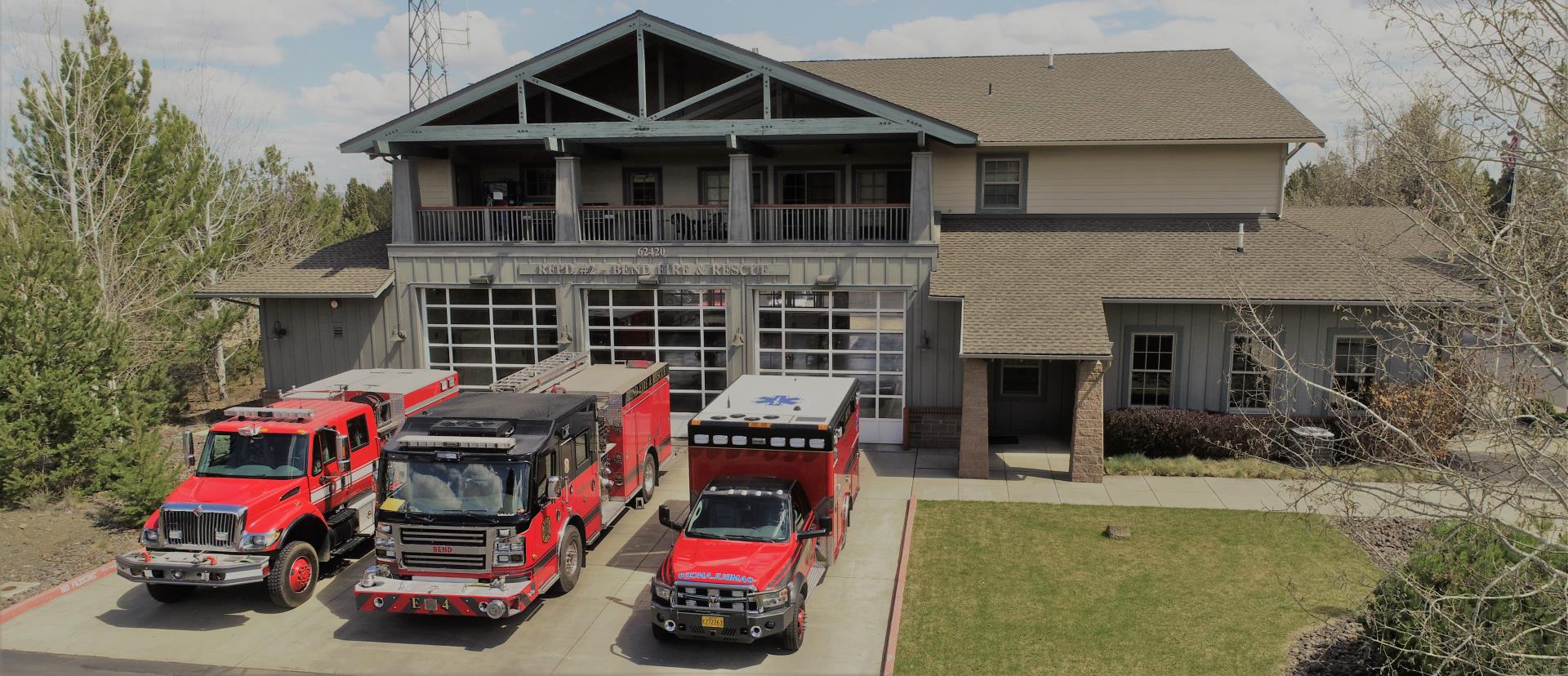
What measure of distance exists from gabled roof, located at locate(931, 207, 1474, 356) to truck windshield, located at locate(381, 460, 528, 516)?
9246 mm

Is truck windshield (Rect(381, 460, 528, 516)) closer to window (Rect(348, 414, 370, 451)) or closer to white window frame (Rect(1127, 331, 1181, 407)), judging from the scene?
window (Rect(348, 414, 370, 451))

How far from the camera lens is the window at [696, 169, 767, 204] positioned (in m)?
22.8

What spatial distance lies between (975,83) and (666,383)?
42.2ft

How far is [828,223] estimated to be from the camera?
20812 mm

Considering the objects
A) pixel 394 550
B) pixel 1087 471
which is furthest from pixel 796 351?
pixel 394 550

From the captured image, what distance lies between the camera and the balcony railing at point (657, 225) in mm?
21375

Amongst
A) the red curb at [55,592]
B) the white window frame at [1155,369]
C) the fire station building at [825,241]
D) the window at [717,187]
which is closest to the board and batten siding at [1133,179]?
the fire station building at [825,241]

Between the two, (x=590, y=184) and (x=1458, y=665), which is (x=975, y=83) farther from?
(x=1458, y=665)

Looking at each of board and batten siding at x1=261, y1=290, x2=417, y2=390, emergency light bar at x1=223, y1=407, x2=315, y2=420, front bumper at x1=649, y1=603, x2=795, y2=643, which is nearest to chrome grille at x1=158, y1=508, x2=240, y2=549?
emergency light bar at x1=223, y1=407, x2=315, y2=420

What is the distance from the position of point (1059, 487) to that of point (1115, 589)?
15.8 ft

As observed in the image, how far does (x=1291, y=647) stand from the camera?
10906 millimetres

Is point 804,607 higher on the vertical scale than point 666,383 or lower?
lower

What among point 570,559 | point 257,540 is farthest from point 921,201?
point 257,540

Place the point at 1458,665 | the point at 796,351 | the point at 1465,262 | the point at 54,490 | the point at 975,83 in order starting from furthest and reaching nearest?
the point at 975,83, the point at 796,351, the point at 54,490, the point at 1458,665, the point at 1465,262
